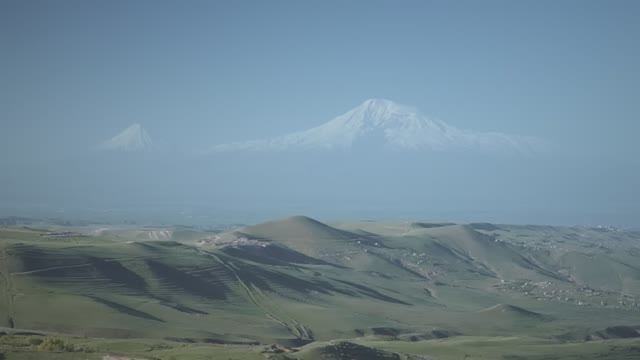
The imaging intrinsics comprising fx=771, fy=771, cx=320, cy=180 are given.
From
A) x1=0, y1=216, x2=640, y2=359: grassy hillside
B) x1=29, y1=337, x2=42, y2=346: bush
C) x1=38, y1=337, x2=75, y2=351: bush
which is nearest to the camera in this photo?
x1=38, y1=337, x2=75, y2=351: bush

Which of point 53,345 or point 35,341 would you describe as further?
point 35,341

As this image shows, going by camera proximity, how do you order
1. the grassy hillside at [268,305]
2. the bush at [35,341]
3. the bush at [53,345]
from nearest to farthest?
the bush at [53,345], the bush at [35,341], the grassy hillside at [268,305]

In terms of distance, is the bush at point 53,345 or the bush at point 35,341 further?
the bush at point 35,341

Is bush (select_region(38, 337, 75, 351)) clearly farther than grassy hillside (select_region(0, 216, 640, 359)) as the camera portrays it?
No

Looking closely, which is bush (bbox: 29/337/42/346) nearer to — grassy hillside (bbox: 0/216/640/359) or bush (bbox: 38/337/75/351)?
bush (bbox: 38/337/75/351)

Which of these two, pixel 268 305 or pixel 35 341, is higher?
pixel 35 341

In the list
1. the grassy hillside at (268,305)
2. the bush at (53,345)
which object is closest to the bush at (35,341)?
the bush at (53,345)

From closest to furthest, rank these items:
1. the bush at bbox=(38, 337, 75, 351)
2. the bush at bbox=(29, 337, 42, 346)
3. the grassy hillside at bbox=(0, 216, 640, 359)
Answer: the bush at bbox=(38, 337, 75, 351) < the bush at bbox=(29, 337, 42, 346) < the grassy hillside at bbox=(0, 216, 640, 359)

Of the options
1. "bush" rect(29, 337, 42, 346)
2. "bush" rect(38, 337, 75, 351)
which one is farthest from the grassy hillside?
"bush" rect(29, 337, 42, 346)

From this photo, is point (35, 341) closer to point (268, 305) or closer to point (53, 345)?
point (53, 345)

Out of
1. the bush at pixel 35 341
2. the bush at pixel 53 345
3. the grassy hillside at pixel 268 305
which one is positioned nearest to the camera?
the bush at pixel 53 345

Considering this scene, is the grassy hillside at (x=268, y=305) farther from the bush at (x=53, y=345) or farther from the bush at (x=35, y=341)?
Answer: the bush at (x=35, y=341)

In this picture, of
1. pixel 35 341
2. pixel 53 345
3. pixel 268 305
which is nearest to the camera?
pixel 53 345

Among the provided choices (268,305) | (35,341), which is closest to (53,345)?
(35,341)
